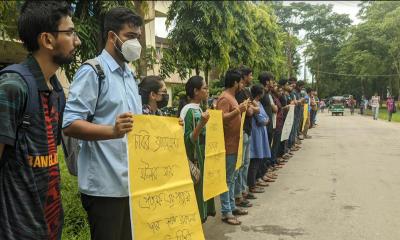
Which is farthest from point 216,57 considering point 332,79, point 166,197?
point 332,79

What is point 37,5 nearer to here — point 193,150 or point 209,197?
point 193,150

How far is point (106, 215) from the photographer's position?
2611 mm

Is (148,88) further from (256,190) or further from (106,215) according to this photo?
(256,190)

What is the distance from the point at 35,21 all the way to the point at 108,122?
2.36 feet

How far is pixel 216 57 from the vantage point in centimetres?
919

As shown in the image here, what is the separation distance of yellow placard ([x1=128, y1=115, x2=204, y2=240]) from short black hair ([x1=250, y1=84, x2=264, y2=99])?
12.5 feet

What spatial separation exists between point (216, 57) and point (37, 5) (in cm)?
719

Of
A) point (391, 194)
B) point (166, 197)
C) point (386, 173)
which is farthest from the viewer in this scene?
point (386, 173)

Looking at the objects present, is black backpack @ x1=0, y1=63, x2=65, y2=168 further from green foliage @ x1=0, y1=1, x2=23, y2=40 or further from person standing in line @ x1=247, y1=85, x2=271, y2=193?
person standing in line @ x1=247, y1=85, x2=271, y2=193

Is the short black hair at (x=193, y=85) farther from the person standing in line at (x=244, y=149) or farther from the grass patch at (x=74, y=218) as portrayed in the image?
the grass patch at (x=74, y=218)

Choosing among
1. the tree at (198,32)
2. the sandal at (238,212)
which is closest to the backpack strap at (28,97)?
the sandal at (238,212)

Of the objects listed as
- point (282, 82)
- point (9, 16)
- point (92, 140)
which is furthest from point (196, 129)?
point (282, 82)

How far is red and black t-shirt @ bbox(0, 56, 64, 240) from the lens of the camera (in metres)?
1.90

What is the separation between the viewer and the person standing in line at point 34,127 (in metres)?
1.92
